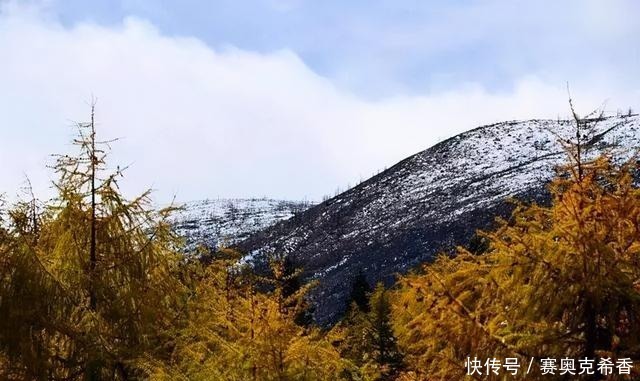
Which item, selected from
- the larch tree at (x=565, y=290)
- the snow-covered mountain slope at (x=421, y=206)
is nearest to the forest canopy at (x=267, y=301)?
the larch tree at (x=565, y=290)

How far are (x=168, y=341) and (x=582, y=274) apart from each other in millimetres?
4441

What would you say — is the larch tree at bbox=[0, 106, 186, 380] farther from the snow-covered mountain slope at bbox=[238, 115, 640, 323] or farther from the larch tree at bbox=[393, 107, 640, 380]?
the snow-covered mountain slope at bbox=[238, 115, 640, 323]

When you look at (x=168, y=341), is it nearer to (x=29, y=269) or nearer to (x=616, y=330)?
(x=29, y=269)

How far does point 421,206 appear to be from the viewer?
12519 centimetres

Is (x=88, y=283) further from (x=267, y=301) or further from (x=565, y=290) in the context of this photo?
(x=565, y=290)

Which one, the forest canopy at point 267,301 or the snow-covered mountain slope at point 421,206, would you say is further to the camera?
the snow-covered mountain slope at point 421,206

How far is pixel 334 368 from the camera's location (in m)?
6.88

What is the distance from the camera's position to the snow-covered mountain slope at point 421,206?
94.8 metres

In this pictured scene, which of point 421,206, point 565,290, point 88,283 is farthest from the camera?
point 421,206

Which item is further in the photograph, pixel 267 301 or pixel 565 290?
pixel 267 301

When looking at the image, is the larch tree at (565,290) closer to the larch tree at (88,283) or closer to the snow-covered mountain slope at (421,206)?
the larch tree at (88,283)

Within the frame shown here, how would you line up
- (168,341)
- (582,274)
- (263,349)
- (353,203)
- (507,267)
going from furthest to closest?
(353,203)
(168,341)
(263,349)
(507,267)
(582,274)

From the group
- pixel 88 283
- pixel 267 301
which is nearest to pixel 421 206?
pixel 267 301

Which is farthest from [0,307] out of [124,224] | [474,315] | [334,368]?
[474,315]
